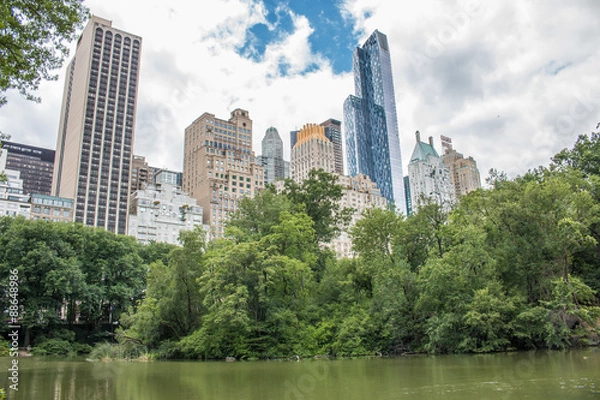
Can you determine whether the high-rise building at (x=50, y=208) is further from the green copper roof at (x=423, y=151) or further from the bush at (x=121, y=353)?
the green copper roof at (x=423, y=151)

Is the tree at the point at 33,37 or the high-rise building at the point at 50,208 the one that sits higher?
the high-rise building at the point at 50,208

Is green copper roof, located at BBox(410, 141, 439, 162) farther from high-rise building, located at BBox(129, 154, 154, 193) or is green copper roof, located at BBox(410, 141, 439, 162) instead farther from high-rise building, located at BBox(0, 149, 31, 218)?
high-rise building, located at BBox(0, 149, 31, 218)

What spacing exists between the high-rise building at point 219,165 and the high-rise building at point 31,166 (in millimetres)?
60172

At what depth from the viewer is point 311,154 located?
17462cm

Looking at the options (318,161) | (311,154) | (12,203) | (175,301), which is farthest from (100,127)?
(175,301)

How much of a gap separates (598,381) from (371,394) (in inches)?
222

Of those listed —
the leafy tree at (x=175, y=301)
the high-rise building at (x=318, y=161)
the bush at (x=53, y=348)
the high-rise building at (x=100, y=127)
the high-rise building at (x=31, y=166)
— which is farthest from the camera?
the high-rise building at (x=31, y=166)

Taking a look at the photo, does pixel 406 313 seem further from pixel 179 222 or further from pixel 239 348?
pixel 179 222

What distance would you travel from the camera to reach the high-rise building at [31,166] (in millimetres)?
163750

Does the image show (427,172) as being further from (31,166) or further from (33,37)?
(33,37)

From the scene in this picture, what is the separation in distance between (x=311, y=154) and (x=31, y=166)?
10036cm

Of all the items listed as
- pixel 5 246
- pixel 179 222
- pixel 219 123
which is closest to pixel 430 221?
pixel 5 246

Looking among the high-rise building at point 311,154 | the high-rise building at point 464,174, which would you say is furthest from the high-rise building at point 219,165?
the high-rise building at point 464,174

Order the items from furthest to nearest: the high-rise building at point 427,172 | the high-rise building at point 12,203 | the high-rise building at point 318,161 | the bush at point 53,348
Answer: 1. the high-rise building at point 427,172
2. the high-rise building at point 318,161
3. the high-rise building at point 12,203
4. the bush at point 53,348
